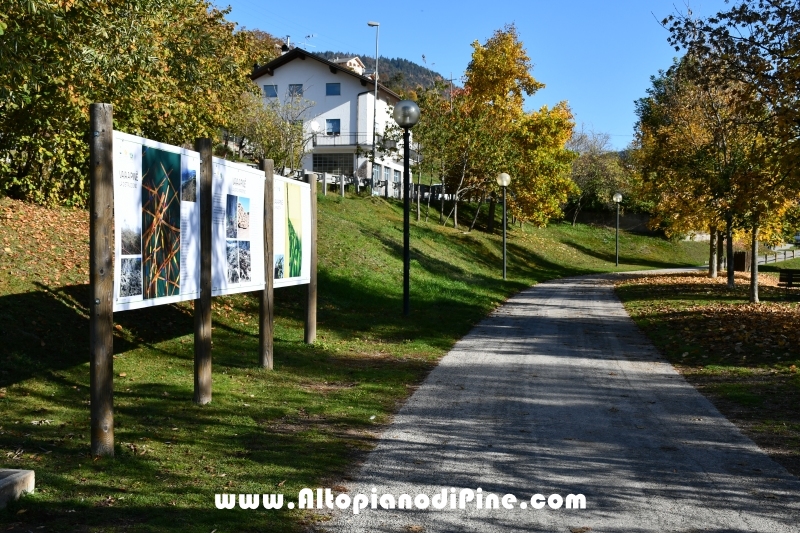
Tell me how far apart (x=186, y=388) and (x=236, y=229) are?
204 centimetres

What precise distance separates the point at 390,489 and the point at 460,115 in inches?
1497

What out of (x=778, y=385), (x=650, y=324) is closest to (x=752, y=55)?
(x=650, y=324)

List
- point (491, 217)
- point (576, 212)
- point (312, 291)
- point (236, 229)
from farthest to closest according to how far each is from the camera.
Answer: point (576, 212), point (491, 217), point (312, 291), point (236, 229)

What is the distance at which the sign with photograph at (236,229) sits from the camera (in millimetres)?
9375

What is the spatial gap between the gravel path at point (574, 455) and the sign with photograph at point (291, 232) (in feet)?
8.88

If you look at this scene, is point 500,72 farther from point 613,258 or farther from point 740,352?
point 740,352

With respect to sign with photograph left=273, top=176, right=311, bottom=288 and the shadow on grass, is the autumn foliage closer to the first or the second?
the shadow on grass

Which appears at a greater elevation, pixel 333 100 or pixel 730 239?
pixel 333 100

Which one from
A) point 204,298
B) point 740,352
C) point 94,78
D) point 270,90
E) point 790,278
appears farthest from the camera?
point 270,90

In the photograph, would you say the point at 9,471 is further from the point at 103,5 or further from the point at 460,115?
the point at 460,115

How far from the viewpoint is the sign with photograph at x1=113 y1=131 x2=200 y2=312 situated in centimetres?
692

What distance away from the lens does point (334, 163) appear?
60719 millimetres

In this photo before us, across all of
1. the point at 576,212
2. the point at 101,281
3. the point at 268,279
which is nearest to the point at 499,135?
the point at 576,212

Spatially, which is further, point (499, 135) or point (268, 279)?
point (499, 135)
